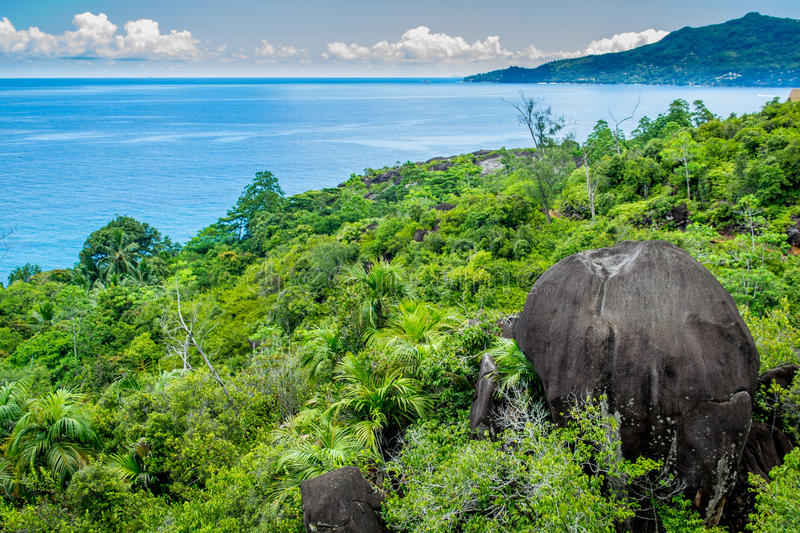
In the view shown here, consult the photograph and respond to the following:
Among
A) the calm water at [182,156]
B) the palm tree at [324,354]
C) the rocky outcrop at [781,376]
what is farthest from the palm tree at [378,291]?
the calm water at [182,156]

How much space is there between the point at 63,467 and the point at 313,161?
95.3 metres

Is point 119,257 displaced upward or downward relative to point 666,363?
downward

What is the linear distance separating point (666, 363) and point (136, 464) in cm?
1108

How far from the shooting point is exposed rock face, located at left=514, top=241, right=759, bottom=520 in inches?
266

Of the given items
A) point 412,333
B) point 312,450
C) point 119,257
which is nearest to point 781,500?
point 312,450

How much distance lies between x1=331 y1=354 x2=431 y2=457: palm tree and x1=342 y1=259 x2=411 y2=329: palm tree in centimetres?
198

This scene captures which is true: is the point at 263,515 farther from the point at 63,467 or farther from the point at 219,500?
the point at 63,467

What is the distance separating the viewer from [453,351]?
9.88m

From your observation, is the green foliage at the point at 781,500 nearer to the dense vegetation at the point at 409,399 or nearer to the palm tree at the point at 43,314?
the dense vegetation at the point at 409,399

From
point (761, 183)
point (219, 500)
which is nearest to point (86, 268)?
point (219, 500)

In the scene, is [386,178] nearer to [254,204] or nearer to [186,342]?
[254,204]

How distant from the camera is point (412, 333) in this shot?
11.2m

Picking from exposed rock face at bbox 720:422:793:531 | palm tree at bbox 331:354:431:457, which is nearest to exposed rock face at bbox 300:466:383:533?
palm tree at bbox 331:354:431:457

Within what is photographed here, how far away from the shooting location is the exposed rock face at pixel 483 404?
27.7 feet
